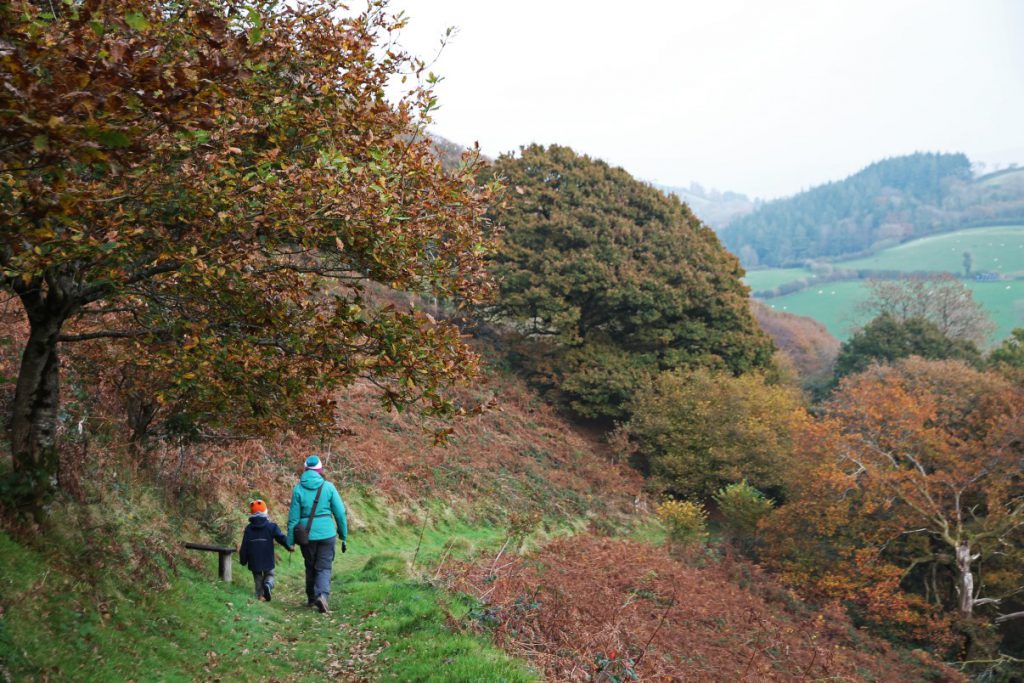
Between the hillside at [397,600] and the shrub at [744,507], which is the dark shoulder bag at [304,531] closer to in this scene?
the hillside at [397,600]

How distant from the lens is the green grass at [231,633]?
5685 millimetres

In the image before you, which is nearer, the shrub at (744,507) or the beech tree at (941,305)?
the shrub at (744,507)

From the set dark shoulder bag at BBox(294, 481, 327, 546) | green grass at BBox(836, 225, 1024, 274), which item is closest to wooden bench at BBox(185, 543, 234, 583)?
dark shoulder bag at BBox(294, 481, 327, 546)

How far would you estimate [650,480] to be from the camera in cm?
2873

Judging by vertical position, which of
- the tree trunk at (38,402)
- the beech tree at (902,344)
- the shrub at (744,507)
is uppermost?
the tree trunk at (38,402)

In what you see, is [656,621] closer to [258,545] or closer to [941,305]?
[258,545]

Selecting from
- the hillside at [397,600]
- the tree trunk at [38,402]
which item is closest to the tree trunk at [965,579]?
the hillside at [397,600]

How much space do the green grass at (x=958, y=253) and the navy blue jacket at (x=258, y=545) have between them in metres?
151

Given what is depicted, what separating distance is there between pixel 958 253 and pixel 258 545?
546 feet

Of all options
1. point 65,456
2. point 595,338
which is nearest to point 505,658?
point 65,456

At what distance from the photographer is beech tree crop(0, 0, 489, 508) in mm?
4418

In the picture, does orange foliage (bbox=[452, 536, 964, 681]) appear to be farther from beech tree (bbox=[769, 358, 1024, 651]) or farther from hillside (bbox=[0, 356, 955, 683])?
beech tree (bbox=[769, 358, 1024, 651])

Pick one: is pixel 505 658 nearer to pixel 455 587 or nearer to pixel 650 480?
pixel 455 587

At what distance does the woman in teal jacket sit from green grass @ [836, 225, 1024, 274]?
5939 inches
